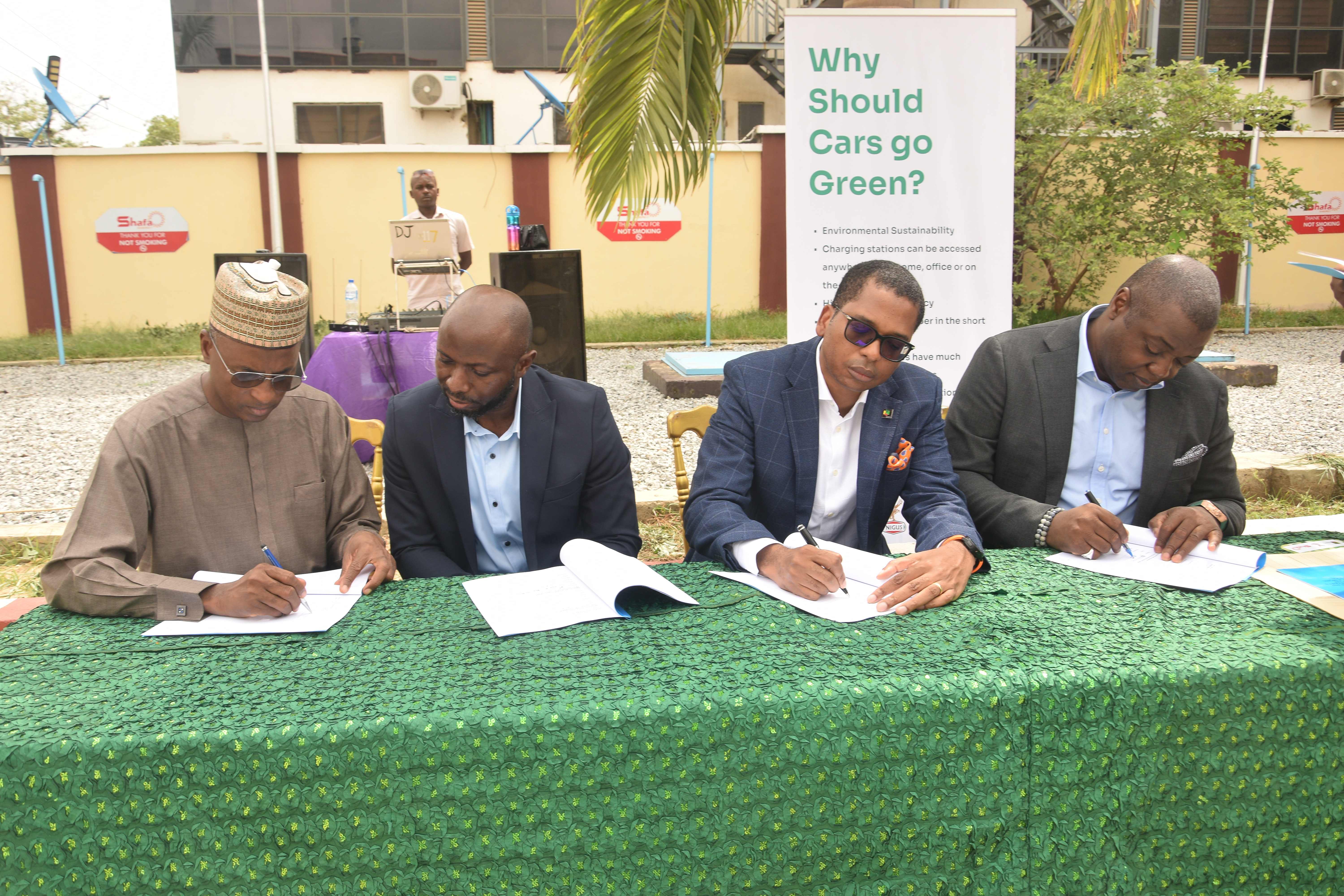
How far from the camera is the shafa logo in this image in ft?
43.3

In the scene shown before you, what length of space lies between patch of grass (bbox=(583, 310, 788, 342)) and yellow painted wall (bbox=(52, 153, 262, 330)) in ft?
17.7

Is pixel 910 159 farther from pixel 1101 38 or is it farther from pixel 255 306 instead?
pixel 255 306

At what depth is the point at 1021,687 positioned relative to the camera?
1487 millimetres

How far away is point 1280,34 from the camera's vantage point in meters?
18.2

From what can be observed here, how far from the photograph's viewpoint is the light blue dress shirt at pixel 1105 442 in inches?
107

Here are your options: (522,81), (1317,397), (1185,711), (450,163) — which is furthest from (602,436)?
(522,81)

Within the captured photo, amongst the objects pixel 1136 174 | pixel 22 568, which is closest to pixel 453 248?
pixel 22 568

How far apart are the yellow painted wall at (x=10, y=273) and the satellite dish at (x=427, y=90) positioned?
6.81m

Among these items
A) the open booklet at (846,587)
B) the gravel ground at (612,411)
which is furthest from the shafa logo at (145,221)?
the open booklet at (846,587)

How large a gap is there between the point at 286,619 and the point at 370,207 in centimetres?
1289

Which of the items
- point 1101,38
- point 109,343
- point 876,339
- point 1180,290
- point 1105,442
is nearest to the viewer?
point 876,339

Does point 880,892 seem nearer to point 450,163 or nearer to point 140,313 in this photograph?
point 450,163

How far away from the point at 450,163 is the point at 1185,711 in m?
13.5

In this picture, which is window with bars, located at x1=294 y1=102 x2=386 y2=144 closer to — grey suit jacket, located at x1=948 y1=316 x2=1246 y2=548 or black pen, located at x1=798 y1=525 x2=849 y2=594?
grey suit jacket, located at x1=948 y1=316 x2=1246 y2=548
